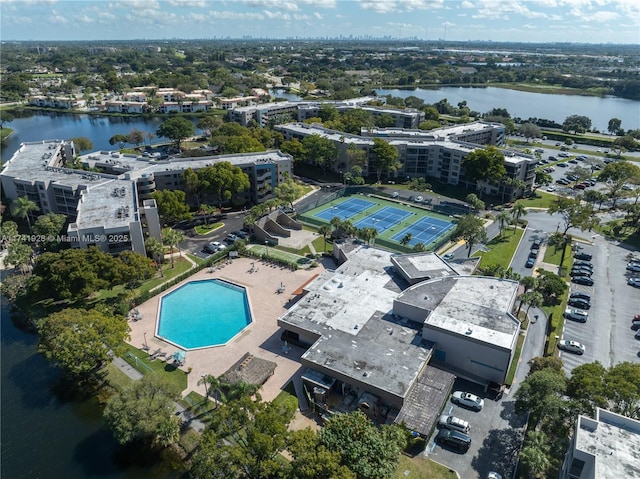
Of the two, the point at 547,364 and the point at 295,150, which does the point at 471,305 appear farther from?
the point at 295,150

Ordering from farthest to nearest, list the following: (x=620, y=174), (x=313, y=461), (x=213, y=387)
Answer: (x=620, y=174)
(x=213, y=387)
(x=313, y=461)

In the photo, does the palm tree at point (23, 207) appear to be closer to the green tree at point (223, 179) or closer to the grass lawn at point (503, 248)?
the green tree at point (223, 179)

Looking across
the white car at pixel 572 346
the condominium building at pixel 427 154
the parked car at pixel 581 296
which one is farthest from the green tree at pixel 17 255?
the parked car at pixel 581 296

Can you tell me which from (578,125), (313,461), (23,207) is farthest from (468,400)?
(578,125)

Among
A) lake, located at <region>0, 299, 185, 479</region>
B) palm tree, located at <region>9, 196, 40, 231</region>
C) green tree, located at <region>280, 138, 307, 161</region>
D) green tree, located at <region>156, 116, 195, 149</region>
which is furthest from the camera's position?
green tree, located at <region>156, 116, 195, 149</region>

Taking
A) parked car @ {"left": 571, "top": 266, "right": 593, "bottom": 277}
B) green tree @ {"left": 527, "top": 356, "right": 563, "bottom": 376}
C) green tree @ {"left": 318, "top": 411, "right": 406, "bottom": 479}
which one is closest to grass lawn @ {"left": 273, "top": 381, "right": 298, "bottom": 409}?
green tree @ {"left": 318, "top": 411, "right": 406, "bottom": 479}

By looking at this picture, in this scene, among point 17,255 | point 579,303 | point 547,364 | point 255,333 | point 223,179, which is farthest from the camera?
point 223,179

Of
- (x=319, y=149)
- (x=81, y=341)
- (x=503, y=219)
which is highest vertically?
(x=319, y=149)

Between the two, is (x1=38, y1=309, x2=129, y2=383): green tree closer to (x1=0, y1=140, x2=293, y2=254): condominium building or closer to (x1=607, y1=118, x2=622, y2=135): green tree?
(x1=0, y1=140, x2=293, y2=254): condominium building
